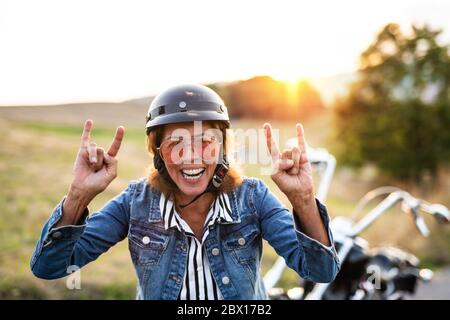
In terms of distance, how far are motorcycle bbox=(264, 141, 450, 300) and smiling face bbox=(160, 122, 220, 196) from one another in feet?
4.35

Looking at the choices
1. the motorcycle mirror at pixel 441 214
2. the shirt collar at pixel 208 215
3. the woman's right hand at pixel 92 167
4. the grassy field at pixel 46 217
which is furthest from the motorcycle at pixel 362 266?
the grassy field at pixel 46 217

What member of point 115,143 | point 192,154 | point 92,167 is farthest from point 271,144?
point 92,167

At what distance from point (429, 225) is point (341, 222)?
5353 mm

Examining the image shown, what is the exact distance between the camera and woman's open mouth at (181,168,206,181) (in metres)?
2.40

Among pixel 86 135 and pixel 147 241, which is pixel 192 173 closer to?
pixel 147 241

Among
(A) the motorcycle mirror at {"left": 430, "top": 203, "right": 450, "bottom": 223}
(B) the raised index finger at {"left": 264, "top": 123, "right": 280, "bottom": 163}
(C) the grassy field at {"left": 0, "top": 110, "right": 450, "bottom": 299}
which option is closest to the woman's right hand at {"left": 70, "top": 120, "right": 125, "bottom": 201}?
(B) the raised index finger at {"left": 264, "top": 123, "right": 280, "bottom": 163}

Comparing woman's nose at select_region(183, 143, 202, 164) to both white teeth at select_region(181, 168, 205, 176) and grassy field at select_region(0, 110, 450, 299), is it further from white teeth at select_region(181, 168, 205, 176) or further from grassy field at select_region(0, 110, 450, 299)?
grassy field at select_region(0, 110, 450, 299)

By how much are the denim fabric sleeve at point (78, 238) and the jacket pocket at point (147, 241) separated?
0.10 metres

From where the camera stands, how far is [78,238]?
227cm

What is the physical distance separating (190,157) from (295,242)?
665mm
